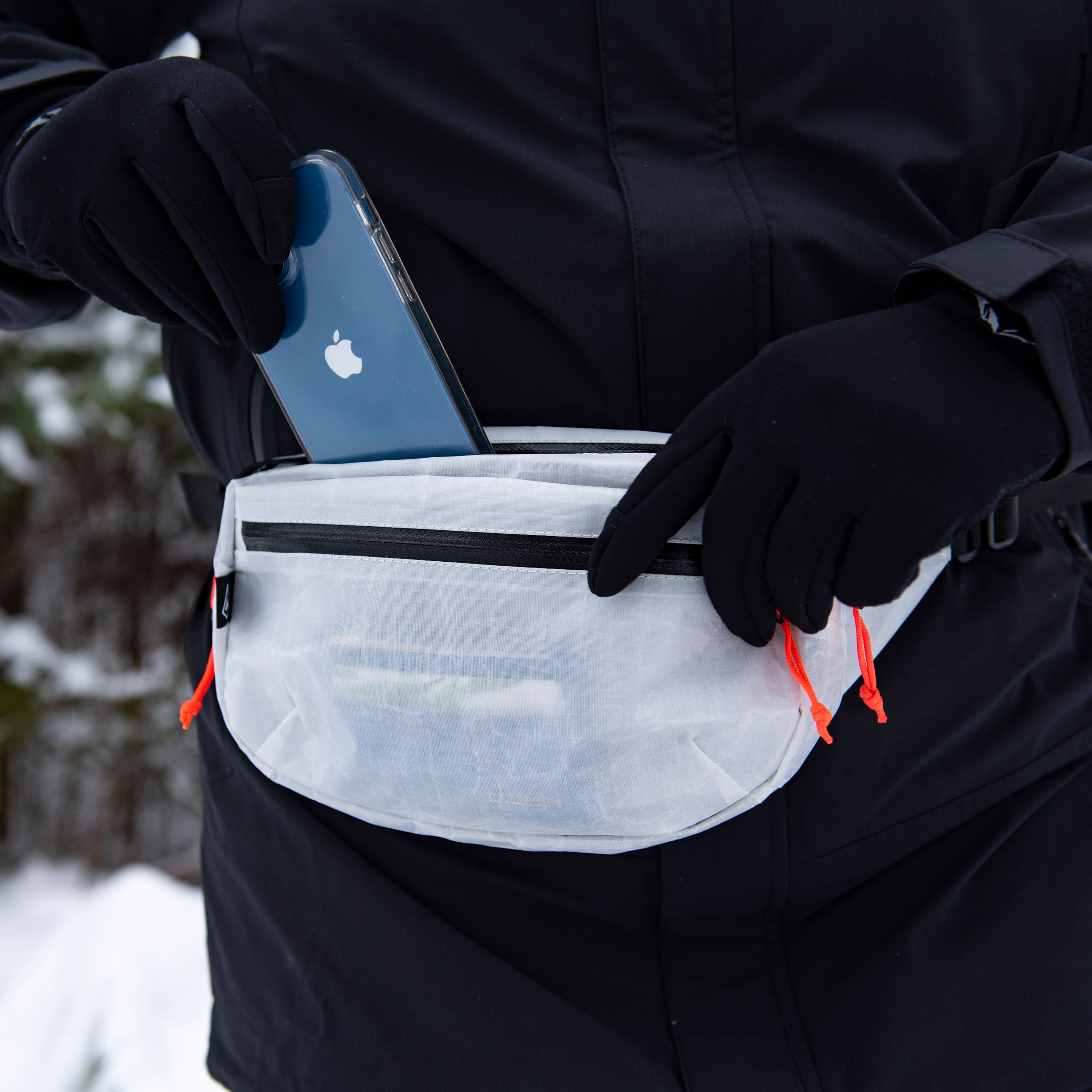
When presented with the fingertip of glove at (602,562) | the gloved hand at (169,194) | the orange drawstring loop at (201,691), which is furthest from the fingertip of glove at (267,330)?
the fingertip of glove at (602,562)

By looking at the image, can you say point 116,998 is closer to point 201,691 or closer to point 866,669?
point 201,691

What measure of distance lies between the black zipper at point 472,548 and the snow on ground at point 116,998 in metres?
1.35

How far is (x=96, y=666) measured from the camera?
7.71 ft

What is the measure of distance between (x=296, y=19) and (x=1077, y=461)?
722 millimetres

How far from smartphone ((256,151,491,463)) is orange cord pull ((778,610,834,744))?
291mm

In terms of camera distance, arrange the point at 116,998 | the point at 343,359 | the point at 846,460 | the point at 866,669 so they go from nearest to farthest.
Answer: the point at 846,460
the point at 866,669
the point at 343,359
the point at 116,998

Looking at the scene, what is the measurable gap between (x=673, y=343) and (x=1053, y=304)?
0.27 metres

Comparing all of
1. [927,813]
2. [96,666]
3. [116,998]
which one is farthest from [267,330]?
[96,666]

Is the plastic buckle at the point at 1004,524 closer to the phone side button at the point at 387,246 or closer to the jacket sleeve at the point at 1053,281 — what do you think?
the jacket sleeve at the point at 1053,281

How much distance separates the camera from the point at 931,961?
69cm

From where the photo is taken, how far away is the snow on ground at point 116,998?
61.0 inches

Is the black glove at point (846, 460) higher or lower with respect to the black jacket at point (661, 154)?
lower

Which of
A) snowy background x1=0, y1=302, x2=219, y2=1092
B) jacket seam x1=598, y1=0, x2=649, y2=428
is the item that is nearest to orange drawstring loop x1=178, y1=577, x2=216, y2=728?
jacket seam x1=598, y1=0, x2=649, y2=428

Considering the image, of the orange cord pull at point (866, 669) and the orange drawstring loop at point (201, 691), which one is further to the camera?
the orange drawstring loop at point (201, 691)
